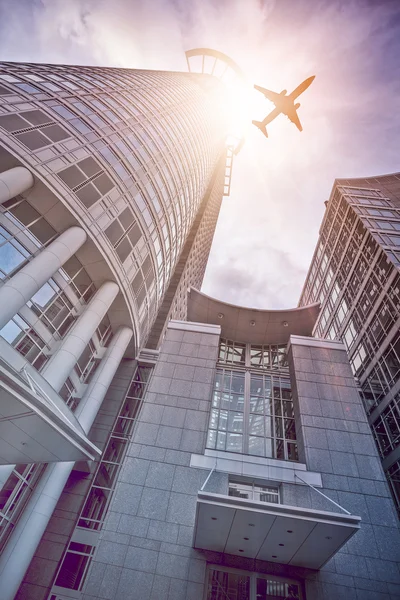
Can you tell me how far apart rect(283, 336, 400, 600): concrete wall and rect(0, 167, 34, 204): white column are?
18.7m

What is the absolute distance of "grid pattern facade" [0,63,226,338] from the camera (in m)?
18.4

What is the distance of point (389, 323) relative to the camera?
1041 inches

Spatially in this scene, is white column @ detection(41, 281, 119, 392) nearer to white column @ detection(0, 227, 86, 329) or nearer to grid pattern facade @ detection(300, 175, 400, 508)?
white column @ detection(0, 227, 86, 329)

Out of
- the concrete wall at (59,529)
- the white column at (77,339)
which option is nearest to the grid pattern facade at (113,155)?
the white column at (77,339)

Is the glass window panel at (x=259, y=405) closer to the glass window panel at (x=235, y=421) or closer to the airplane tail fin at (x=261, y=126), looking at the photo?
the glass window panel at (x=235, y=421)

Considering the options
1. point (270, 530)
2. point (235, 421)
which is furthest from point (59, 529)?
point (270, 530)

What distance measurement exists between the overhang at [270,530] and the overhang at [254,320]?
13.4 meters

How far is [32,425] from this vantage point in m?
10.0

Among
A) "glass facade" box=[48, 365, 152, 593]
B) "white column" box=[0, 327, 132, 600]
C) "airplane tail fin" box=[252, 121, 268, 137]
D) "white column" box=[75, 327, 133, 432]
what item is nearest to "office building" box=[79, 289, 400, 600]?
"glass facade" box=[48, 365, 152, 593]

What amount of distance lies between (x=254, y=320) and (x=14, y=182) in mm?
17106

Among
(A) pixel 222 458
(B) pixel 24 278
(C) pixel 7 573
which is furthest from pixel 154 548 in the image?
(B) pixel 24 278

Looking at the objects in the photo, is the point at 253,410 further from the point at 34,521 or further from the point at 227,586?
the point at 34,521

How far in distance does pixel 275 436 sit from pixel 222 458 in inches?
149

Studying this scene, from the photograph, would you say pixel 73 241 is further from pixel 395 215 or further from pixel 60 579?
pixel 395 215
